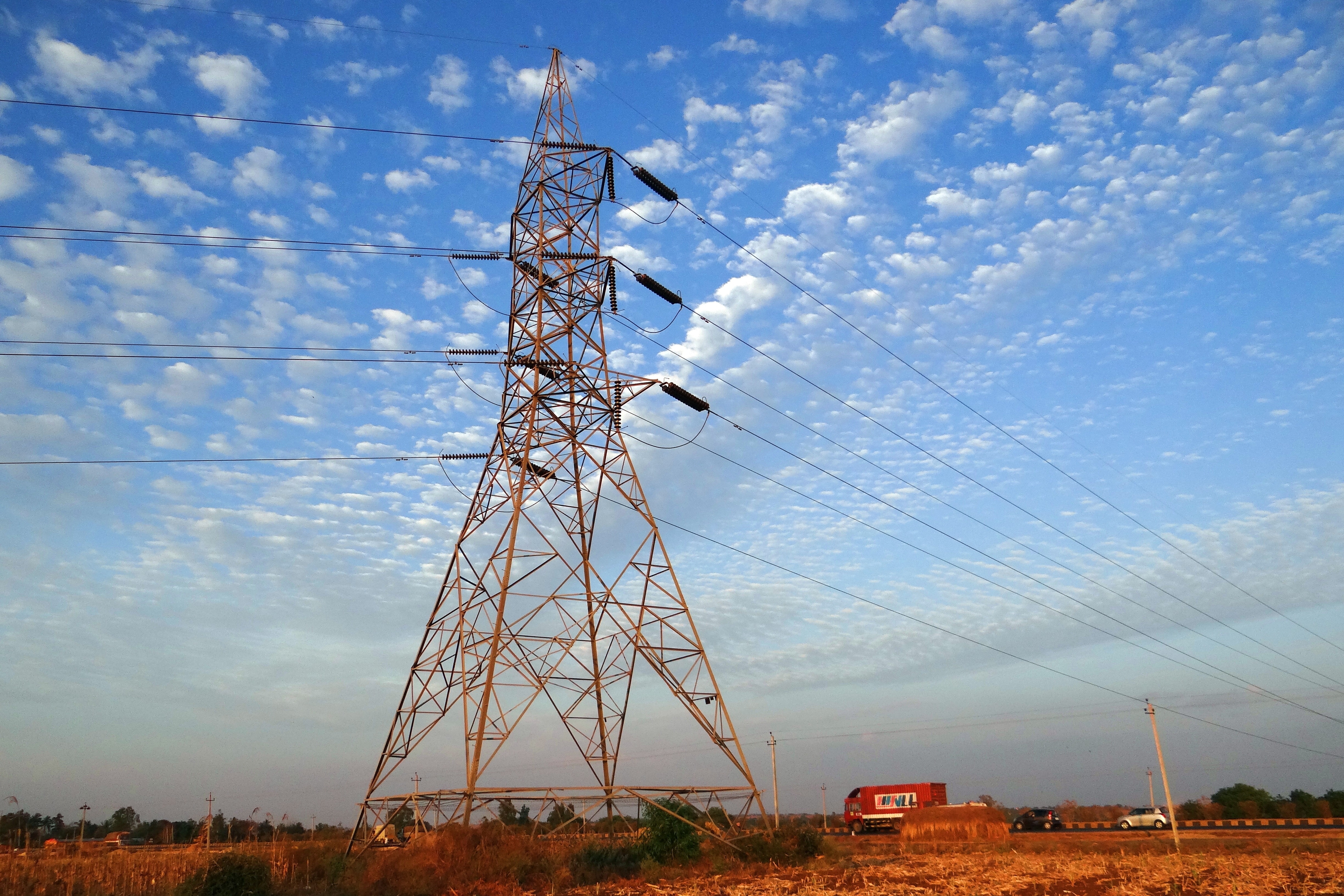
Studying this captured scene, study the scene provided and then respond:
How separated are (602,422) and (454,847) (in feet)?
43.7

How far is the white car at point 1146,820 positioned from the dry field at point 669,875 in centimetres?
2493

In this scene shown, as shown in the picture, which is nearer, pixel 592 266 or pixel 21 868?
pixel 21 868

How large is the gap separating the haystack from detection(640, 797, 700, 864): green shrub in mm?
24887

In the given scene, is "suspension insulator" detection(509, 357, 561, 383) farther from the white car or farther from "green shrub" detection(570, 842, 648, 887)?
the white car

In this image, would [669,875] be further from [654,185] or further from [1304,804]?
[1304,804]

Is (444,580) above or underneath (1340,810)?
above

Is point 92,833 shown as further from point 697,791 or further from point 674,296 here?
Result: point 674,296

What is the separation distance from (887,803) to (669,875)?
39315 millimetres

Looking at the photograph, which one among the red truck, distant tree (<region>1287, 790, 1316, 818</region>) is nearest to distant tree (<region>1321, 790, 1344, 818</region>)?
distant tree (<region>1287, 790, 1316, 818</region>)

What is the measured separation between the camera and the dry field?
22.0m

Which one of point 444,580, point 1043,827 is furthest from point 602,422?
point 1043,827

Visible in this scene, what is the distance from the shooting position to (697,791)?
26250 mm

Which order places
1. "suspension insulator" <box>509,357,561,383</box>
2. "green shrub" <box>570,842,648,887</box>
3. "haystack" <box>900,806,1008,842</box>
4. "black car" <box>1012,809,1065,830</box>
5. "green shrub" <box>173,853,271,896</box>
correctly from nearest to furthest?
"green shrub" <box>173,853,271,896</box> < "green shrub" <box>570,842,648,887</box> < "suspension insulator" <box>509,357,561,383</box> < "haystack" <box>900,806,1008,842</box> < "black car" <box>1012,809,1065,830</box>

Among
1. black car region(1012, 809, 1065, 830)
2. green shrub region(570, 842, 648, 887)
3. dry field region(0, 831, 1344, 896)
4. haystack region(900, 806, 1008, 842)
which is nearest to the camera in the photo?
dry field region(0, 831, 1344, 896)
